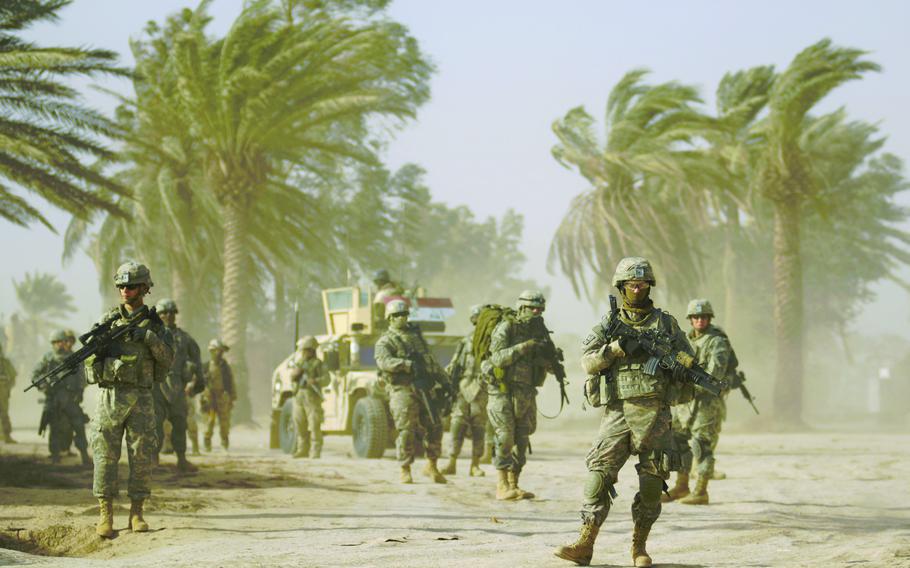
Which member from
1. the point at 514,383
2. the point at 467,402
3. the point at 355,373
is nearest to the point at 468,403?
the point at 467,402

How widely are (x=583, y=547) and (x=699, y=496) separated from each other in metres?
3.92

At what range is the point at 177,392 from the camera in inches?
492

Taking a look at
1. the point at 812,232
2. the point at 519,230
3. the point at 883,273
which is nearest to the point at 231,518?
the point at 812,232

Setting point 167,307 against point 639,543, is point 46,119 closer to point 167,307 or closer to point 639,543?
point 167,307

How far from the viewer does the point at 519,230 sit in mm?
73250

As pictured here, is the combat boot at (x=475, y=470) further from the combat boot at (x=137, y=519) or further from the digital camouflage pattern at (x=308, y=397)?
the combat boot at (x=137, y=519)

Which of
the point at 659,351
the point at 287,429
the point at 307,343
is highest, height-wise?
the point at 307,343

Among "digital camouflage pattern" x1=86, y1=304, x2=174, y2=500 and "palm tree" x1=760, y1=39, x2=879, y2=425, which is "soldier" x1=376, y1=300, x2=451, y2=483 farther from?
"palm tree" x1=760, y1=39, x2=879, y2=425

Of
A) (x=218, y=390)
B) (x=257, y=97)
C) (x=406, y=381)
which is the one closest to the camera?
(x=406, y=381)

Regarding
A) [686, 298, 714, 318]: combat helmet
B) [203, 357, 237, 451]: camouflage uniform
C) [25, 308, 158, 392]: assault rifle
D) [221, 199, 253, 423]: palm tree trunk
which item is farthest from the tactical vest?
[221, 199, 253, 423]: palm tree trunk

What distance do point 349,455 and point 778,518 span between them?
8494mm

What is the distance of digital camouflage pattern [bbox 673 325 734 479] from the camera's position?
397 inches

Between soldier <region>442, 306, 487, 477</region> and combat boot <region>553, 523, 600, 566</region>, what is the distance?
238 inches

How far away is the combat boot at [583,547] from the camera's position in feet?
21.5
